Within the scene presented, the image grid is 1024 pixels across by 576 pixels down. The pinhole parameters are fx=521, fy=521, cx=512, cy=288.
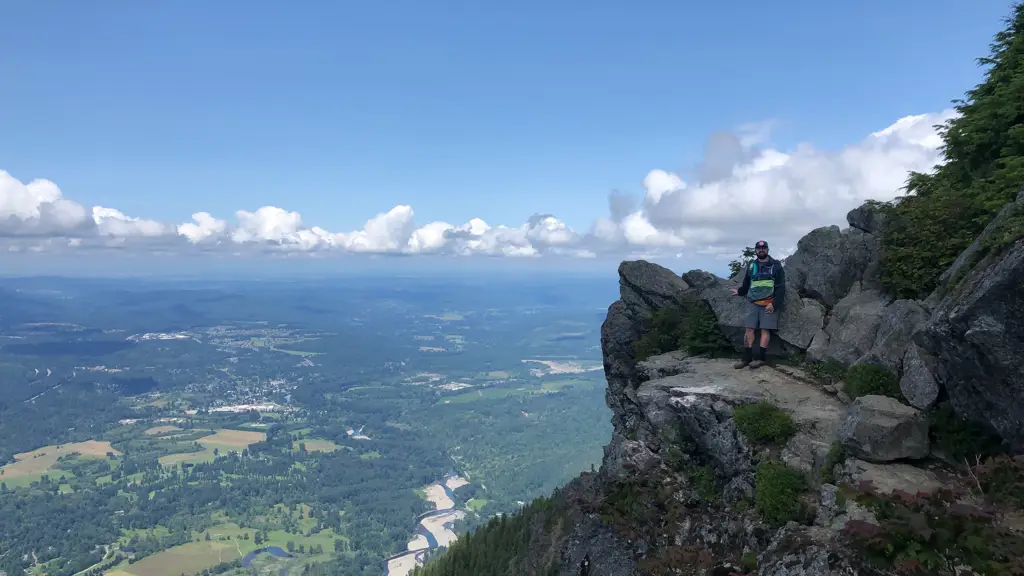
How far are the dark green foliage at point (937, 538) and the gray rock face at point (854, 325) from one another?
724cm

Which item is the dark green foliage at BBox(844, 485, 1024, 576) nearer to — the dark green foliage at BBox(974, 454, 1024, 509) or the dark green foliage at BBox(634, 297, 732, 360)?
the dark green foliage at BBox(974, 454, 1024, 509)

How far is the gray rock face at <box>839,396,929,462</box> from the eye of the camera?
10.7m

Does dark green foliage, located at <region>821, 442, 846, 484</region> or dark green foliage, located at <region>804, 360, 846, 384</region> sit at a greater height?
dark green foliage, located at <region>804, 360, 846, 384</region>

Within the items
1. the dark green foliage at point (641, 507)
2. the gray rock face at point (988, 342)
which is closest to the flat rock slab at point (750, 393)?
the dark green foliage at point (641, 507)

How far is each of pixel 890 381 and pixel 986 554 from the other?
21.6ft

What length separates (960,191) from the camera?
50.1 feet

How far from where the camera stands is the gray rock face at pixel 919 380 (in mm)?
11219

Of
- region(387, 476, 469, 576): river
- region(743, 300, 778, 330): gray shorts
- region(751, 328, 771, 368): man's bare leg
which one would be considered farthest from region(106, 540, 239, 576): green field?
region(743, 300, 778, 330): gray shorts

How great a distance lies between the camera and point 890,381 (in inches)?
502

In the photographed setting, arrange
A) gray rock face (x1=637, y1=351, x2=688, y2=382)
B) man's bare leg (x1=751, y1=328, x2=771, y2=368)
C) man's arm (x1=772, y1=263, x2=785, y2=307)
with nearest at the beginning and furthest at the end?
man's arm (x1=772, y1=263, x2=785, y2=307) < man's bare leg (x1=751, y1=328, x2=771, y2=368) < gray rock face (x1=637, y1=351, x2=688, y2=382)

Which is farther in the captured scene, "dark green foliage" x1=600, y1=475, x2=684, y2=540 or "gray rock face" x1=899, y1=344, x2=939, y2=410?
"dark green foliage" x1=600, y1=475, x2=684, y2=540

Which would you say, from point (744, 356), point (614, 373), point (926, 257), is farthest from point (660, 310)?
point (926, 257)

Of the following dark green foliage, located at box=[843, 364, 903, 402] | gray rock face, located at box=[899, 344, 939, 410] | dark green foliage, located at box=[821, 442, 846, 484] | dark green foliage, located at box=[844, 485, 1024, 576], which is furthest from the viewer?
dark green foliage, located at box=[843, 364, 903, 402]

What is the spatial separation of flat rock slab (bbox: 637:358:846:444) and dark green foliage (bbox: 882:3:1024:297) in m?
4.28
